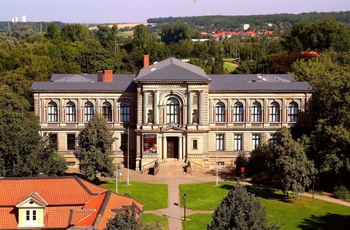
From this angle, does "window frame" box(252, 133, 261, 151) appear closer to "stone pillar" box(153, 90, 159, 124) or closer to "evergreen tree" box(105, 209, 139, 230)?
"stone pillar" box(153, 90, 159, 124)

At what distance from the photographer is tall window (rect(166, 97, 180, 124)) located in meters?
71.5

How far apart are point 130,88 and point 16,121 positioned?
17570mm

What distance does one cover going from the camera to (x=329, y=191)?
2532 inches

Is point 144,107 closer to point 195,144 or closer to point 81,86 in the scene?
point 195,144

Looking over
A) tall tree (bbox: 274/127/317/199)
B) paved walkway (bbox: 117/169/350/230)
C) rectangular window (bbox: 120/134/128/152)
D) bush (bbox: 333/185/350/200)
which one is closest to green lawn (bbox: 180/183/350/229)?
paved walkway (bbox: 117/169/350/230)

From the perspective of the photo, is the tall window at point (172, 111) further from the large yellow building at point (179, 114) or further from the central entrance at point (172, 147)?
the central entrance at point (172, 147)

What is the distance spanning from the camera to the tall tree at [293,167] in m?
58.6

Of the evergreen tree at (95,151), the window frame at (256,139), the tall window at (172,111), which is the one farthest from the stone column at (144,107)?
the window frame at (256,139)

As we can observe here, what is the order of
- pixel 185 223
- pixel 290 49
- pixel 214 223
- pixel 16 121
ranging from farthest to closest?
pixel 290 49
pixel 16 121
pixel 185 223
pixel 214 223

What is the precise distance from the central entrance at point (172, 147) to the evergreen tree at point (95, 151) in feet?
34.6

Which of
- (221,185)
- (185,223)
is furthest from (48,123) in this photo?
(185,223)

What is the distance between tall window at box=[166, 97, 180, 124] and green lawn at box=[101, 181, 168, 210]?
9.86 m

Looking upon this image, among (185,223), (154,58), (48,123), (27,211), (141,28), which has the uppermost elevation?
(141,28)

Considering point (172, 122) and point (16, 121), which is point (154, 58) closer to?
point (172, 122)
